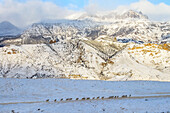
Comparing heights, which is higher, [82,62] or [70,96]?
[70,96]

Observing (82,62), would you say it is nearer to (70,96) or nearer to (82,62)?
(82,62)

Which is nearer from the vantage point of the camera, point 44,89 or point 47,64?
point 44,89

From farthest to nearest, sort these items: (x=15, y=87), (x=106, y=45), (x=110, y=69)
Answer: (x=106, y=45) < (x=110, y=69) < (x=15, y=87)

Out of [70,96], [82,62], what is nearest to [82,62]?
[82,62]

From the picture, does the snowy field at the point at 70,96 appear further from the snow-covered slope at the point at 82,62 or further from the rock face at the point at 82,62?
the rock face at the point at 82,62

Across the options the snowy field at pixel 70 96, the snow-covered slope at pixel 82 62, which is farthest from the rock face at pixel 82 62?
the snowy field at pixel 70 96

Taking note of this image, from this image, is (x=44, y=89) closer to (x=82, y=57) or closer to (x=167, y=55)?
(x=82, y=57)

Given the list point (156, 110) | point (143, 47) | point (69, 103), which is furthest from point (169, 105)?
point (143, 47)

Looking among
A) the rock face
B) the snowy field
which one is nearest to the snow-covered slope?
the rock face
